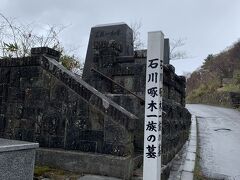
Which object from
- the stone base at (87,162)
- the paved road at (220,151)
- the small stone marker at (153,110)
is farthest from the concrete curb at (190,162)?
the small stone marker at (153,110)

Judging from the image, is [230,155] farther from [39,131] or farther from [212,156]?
[39,131]

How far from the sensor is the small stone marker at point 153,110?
146 inches

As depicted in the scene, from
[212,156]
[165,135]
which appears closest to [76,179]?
[165,135]

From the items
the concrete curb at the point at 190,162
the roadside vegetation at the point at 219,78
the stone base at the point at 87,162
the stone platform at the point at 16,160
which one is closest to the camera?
→ the stone platform at the point at 16,160

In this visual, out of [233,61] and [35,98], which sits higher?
[233,61]

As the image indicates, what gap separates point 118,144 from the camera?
5184mm

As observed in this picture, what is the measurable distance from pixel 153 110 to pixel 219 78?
39.3 metres

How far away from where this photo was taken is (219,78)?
40.6 meters

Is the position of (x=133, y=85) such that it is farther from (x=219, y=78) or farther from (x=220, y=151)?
(x=219, y=78)

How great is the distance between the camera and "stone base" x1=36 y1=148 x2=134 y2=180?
499cm

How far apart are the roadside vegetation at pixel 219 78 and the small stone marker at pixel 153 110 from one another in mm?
30158

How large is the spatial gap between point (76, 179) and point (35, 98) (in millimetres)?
2146

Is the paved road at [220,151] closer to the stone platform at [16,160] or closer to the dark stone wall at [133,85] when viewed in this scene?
the dark stone wall at [133,85]

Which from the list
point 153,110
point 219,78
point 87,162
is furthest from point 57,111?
point 219,78
